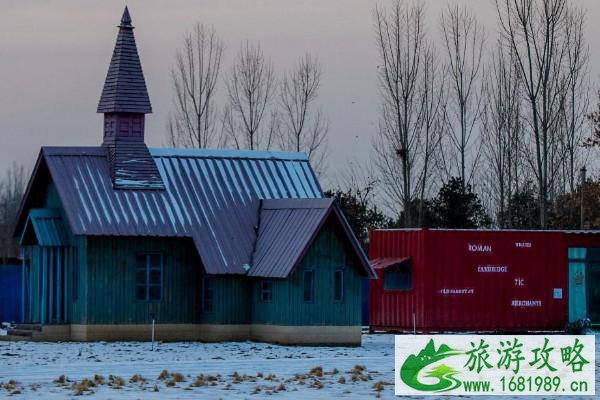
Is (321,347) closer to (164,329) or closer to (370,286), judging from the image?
(164,329)

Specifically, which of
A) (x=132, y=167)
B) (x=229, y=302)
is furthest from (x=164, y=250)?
(x=132, y=167)

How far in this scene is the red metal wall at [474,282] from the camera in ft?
156

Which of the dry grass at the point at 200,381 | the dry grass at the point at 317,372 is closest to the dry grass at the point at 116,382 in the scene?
the dry grass at the point at 200,381

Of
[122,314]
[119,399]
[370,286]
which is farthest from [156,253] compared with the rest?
[119,399]

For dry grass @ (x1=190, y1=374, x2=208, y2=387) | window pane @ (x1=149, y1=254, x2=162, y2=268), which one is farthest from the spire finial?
dry grass @ (x1=190, y1=374, x2=208, y2=387)

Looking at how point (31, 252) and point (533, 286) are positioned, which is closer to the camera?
point (31, 252)

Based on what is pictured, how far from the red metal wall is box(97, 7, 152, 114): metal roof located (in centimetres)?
959

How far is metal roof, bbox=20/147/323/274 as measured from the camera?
42.2m

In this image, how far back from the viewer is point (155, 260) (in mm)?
42906

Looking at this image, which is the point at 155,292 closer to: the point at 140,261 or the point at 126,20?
the point at 140,261

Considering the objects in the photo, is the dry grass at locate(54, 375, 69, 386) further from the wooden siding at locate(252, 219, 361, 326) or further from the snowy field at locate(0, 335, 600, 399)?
the wooden siding at locate(252, 219, 361, 326)

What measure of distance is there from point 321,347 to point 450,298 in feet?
25.3

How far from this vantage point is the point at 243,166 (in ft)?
151

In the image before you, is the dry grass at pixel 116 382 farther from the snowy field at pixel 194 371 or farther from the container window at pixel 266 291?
the container window at pixel 266 291
